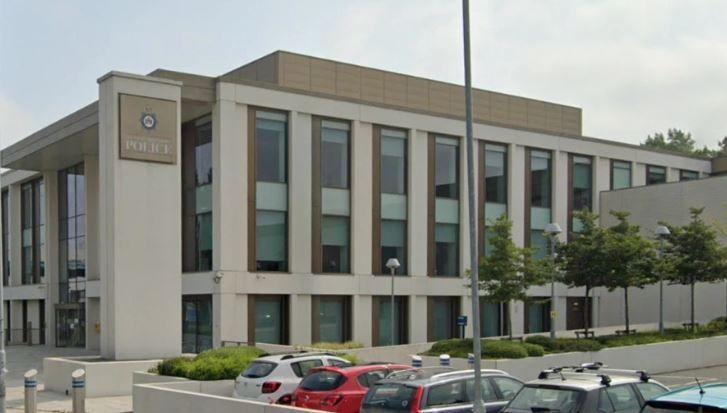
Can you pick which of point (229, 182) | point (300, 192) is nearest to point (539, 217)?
point (300, 192)

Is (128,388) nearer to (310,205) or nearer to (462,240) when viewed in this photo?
(310,205)

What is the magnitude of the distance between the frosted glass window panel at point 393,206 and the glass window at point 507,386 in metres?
23.1

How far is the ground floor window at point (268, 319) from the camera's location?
109ft

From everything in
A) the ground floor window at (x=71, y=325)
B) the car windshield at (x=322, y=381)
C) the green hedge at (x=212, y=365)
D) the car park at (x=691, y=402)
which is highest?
the car park at (x=691, y=402)

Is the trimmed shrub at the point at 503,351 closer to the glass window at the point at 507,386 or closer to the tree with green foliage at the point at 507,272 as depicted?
the tree with green foliage at the point at 507,272

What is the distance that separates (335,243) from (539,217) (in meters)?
12.3

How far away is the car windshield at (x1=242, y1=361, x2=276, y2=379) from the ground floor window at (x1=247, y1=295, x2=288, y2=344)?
14.6 metres

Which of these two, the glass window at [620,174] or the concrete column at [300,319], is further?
the glass window at [620,174]

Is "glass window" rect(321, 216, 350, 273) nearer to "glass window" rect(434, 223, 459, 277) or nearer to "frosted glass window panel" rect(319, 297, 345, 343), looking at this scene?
"frosted glass window panel" rect(319, 297, 345, 343)

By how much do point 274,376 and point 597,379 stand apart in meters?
7.71

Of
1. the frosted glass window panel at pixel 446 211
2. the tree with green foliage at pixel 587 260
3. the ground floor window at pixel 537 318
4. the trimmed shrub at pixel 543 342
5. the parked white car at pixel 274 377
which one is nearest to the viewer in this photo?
the parked white car at pixel 274 377

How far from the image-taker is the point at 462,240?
40.3 m

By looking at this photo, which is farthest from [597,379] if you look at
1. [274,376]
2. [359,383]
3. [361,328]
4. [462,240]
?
[462,240]

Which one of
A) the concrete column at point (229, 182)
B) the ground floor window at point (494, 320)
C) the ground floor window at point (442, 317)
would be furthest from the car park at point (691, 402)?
the ground floor window at point (494, 320)
